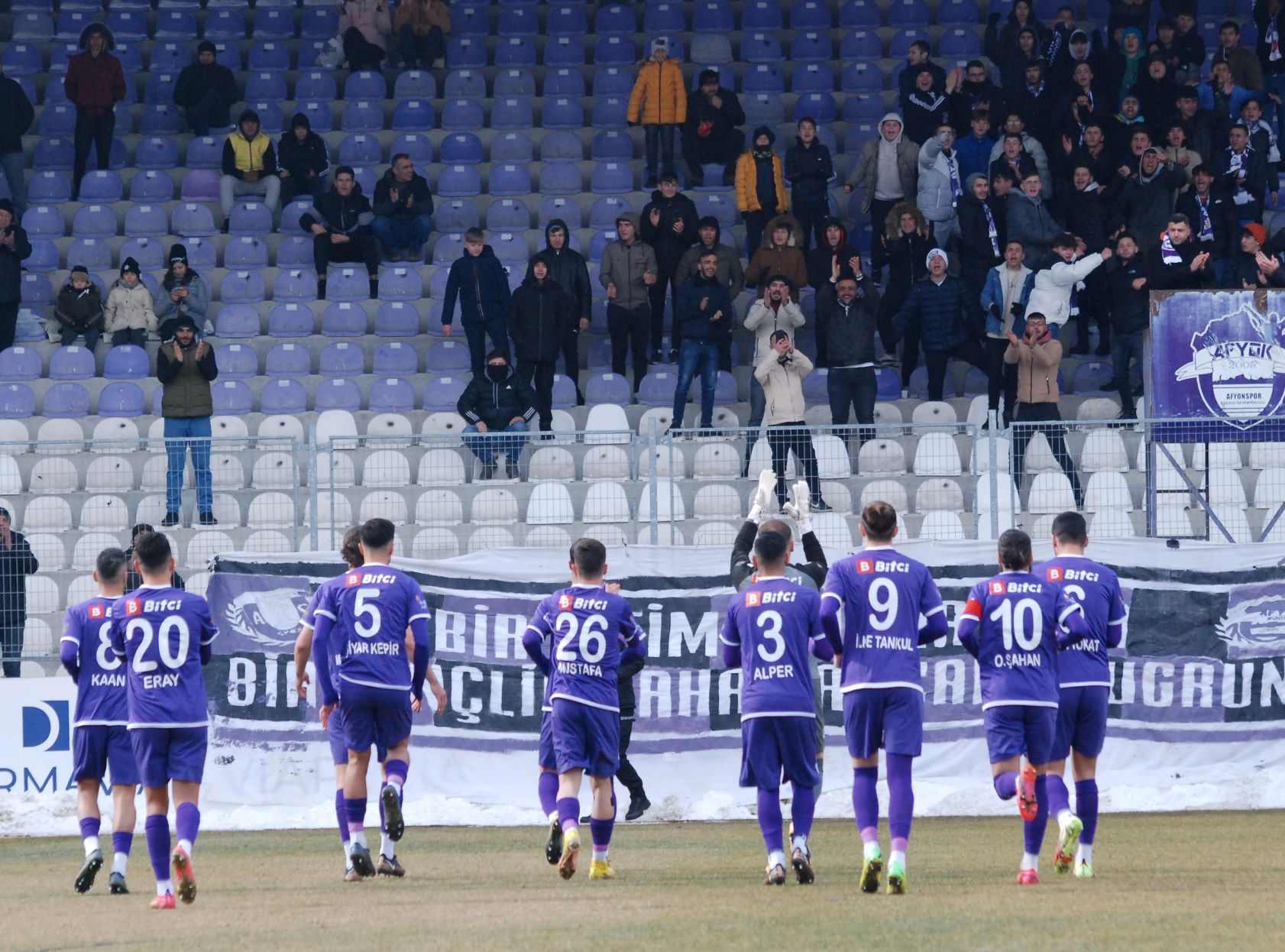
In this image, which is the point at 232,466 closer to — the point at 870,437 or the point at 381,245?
the point at 870,437

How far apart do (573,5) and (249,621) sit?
44.0 ft

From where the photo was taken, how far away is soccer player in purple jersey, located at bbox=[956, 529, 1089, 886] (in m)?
9.68

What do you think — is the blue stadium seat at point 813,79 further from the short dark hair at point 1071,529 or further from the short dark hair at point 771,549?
the short dark hair at point 771,549

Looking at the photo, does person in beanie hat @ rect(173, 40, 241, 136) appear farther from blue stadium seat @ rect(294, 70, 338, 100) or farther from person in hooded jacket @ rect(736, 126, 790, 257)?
person in hooded jacket @ rect(736, 126, 790, 257)

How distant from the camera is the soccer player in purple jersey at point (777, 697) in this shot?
9.64 m

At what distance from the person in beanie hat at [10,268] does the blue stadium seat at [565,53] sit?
298 inches

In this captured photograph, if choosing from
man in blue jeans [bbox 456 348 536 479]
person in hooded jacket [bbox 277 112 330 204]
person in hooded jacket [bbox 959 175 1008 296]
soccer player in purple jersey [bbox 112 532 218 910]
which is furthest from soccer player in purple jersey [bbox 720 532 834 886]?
person in hooded jacket [bbox 277 112 330 204]

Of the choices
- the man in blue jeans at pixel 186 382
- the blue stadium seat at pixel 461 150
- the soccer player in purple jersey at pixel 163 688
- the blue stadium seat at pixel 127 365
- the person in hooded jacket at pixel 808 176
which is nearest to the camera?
the soccer player in purple jersey at pixel 163 688

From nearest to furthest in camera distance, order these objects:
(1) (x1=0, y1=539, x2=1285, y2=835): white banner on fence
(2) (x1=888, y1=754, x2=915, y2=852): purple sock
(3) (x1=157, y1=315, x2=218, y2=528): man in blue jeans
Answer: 1. (2) (x1=888, y1=754, x2=915, y2=852): purple sock
2. (1) (x1=0, y1=539, x2=1285, y2=835): white banner on fence
3. (3) (x1=157, y1=315, x2=218, y2=528): man in blue jeans

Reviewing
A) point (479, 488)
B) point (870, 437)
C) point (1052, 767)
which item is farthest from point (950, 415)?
point (1052, 767)

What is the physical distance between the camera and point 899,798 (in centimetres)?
927

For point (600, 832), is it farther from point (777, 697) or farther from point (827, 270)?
point (827, 270)

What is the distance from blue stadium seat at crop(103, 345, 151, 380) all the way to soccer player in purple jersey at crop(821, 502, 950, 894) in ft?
39.9

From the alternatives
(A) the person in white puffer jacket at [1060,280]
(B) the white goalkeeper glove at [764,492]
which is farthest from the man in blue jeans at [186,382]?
(A) the person in white puffer jacket at [1060,280]
